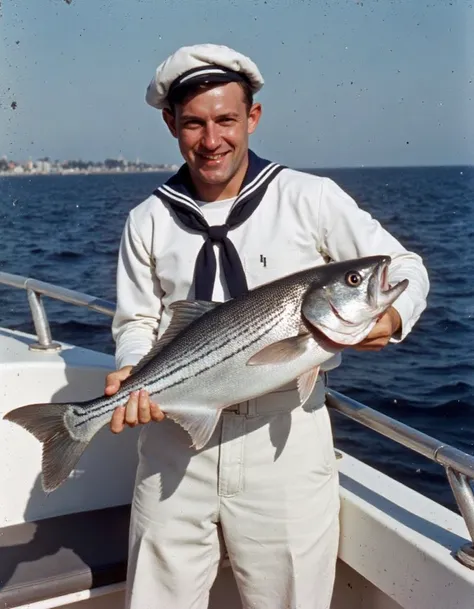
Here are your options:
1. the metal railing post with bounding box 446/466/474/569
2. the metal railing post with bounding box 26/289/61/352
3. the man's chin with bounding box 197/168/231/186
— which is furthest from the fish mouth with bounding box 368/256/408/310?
the metal railing post with bounding box 26/289/61/352

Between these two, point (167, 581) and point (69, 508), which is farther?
point (69, 508)

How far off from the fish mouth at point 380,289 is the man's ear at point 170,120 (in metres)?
1.10

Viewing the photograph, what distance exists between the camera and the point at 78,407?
315 centimetres

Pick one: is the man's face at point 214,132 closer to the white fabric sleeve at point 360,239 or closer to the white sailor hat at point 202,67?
the white sailor hat at point 202,67

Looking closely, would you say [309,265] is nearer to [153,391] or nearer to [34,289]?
[153,391]

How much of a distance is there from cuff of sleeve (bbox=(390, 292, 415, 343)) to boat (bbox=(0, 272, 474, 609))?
0.42 meters

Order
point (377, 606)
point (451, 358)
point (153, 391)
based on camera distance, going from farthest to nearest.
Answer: point (451, 358)
point (377, 606)
point (153, 391)

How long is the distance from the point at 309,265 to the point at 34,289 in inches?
85.1

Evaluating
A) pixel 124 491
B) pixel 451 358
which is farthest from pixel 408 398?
pixel 124 491

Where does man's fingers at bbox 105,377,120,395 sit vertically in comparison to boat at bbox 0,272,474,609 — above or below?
above

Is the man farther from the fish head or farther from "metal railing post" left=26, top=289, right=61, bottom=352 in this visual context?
"metal railing post" left=26, top=289, right=61, bottom=352

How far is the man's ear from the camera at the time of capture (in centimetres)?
337

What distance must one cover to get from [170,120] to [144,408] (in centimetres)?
125

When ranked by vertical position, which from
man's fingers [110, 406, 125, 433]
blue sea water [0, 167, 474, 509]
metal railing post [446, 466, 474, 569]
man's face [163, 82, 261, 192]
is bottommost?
blue sea water [0, 167, 474, 509]
